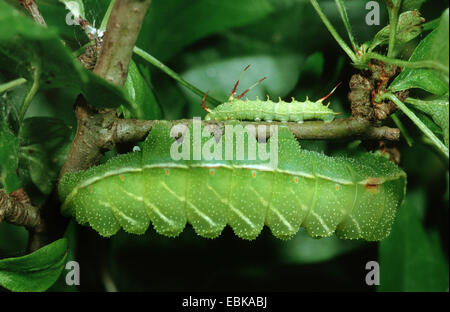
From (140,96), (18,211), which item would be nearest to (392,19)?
(140,96)

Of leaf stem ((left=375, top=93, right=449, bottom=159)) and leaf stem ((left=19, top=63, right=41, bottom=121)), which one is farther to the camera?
leaf stem ((left=375, top=93, right=449, bottom=159))

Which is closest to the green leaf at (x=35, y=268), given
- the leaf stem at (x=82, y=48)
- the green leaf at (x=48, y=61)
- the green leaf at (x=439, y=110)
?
the green leaf at (x=48, y=61)

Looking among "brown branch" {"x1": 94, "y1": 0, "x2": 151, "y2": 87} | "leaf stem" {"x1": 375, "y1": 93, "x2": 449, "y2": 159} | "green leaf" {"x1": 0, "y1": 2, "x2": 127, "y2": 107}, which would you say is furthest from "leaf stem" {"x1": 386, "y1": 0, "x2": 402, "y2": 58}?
"green leaf" {"x1": 0, "y1": 2, "x2": 127, "y2": 107}

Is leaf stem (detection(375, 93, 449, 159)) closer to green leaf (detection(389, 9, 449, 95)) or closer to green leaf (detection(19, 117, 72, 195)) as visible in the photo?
green leaf (detection(389, 9, 449, 95))

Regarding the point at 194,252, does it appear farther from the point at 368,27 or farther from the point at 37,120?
the point at 368,27

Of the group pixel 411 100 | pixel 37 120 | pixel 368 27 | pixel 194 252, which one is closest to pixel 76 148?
pixel 37 120

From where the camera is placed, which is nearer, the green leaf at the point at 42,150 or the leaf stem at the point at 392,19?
the leaf stem at the point at 392,19

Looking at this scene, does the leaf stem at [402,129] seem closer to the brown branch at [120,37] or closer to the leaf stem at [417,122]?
the leaf stem at [417,122]
